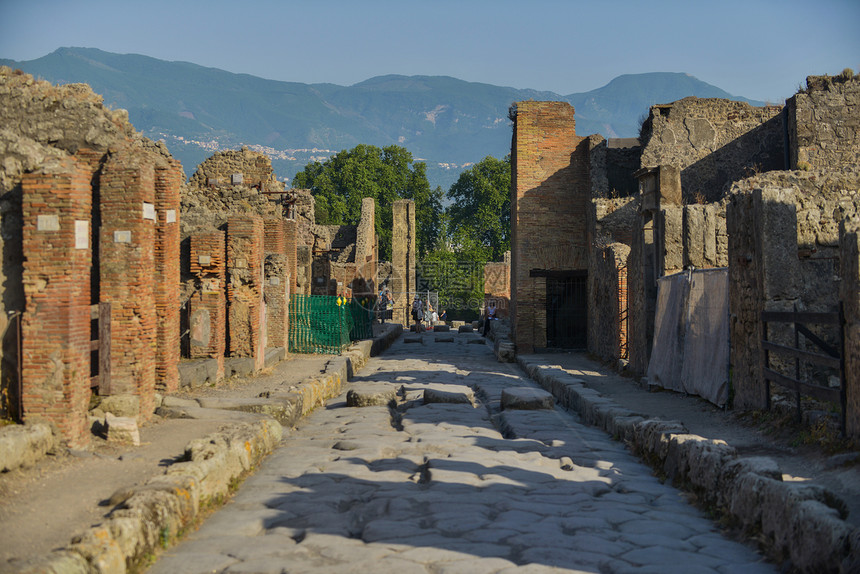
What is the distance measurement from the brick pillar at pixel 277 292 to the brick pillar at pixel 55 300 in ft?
33.8

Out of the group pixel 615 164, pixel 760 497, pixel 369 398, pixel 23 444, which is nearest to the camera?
pixel 760 497

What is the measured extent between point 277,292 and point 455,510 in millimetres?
12472

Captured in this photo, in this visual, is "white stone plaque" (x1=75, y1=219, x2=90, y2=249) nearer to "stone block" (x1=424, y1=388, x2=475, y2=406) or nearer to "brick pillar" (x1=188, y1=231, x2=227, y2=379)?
"brick pillar" (x1=188, y1=231, x2=227, y2=379)

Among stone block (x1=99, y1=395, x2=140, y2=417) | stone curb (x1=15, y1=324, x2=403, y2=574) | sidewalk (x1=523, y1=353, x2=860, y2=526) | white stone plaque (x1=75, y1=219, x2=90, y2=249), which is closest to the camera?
stone curb (x1=15, y1=324, x2=403, y2=574)

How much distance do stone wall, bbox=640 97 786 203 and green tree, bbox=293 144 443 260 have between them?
158 feet

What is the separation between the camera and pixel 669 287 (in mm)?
13312

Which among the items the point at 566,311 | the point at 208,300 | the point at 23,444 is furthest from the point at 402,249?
the point at 23,444

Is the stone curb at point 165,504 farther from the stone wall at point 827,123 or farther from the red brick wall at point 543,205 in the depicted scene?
the stone wall at point 827,123


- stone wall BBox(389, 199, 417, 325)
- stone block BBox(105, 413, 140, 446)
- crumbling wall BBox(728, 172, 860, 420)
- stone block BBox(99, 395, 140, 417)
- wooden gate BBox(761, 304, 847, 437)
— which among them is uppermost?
stone wall BBox(389, 199, 417, 325)

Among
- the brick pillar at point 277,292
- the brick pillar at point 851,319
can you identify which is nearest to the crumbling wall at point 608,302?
the brick pillar at point 277,292

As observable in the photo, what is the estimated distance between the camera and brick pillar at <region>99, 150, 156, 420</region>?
942cm

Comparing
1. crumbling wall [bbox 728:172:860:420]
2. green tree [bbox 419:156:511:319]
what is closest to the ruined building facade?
crumbling wall [bbox 728:172:860:420]

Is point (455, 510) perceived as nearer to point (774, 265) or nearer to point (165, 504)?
point (165, 504)

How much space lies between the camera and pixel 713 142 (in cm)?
2344
